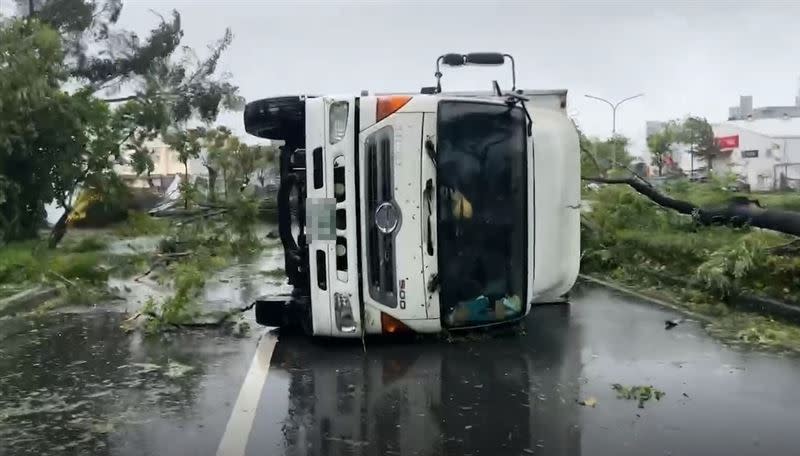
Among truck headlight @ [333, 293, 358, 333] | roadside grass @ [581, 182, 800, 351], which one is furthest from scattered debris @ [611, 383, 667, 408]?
roadside grass @ [581, 182, 800, 351]

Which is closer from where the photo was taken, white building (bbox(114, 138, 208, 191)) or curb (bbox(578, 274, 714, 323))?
curb (bbox(578, 274, 714, 323))

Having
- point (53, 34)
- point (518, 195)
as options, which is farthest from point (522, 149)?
point (53, 34)

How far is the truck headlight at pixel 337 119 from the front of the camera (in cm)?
745

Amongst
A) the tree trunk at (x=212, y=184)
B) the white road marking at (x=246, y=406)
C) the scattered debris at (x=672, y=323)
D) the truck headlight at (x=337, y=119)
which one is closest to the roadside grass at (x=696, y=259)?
the scattered debris at (x=672, y=323)

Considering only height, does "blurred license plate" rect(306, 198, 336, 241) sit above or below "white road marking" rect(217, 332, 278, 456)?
above

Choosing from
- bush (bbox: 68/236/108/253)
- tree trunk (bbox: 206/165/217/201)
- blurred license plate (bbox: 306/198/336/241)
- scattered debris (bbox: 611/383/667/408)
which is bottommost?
bush (bbox: 68/236/108/253)

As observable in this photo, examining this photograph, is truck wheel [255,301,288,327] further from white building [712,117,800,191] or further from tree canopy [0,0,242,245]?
white building [712,117,800,191]

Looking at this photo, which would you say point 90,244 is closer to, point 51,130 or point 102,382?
point 51,130

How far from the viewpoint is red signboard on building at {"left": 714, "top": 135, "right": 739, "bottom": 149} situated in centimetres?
4420

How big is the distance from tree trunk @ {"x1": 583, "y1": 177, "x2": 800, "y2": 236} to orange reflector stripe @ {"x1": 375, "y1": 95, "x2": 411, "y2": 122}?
5.32m

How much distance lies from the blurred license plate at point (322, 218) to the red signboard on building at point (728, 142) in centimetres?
3956

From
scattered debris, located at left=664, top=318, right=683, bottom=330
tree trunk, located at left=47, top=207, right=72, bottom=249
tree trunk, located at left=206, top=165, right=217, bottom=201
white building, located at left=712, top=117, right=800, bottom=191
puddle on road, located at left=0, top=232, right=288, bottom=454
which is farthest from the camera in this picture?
white building, located at left=712, top=117, right=800, bottom=191

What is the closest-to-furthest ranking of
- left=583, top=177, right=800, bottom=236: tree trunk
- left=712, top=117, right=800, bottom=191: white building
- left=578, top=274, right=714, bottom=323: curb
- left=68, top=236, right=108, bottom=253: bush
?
1. left=578, top=274, right=714, bottom=323: curb
2. left=583, top=177, right=800, bottom=236: tree trunk
3. left=68, top=236, right=108, bottom=253: bush
4. left=712, top=117, right=800, bottom=191: white building

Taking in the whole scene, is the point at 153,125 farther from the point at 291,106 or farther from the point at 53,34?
the point at 291,106
